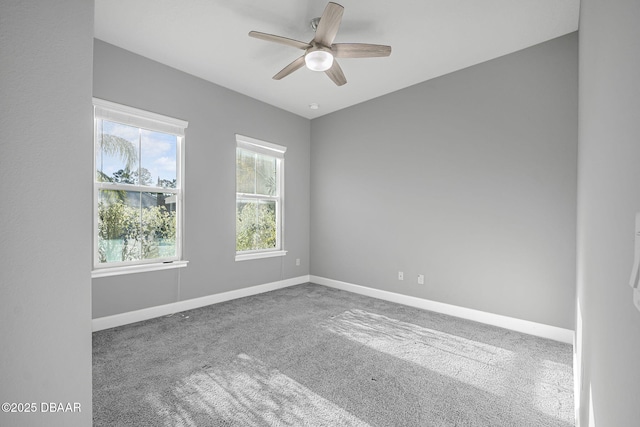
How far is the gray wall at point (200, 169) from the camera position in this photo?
3.11 metres

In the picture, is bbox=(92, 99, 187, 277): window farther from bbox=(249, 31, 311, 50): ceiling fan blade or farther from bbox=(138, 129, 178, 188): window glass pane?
bbox=(249, 31, 311, 50): ceiling fan blade

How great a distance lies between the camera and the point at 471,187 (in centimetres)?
343

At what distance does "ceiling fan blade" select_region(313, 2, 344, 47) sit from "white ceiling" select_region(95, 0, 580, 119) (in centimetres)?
30

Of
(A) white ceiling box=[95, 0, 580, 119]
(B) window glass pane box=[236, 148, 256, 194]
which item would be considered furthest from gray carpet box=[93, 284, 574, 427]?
(A) white ceiling box=[95, 0, 580, 119]

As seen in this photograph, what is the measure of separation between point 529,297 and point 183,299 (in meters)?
3.86

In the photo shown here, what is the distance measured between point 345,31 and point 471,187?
2.16 meters

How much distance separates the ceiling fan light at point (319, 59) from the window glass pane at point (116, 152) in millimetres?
2116

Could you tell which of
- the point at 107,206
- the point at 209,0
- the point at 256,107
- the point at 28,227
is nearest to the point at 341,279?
the point at 256,107

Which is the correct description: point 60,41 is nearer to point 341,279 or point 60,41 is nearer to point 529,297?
point 529,297

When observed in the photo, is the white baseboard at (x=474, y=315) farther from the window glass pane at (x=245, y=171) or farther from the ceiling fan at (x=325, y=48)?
the ceiling fan at (x=325, y=48)

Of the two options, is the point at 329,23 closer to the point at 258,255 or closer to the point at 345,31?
the point at 345,31

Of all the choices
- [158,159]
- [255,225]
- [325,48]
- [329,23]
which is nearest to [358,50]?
[325,48]

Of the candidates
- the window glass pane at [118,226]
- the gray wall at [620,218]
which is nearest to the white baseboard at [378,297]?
the window glass pane at [118,226]

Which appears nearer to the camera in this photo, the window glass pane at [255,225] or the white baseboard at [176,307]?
the white baseboard at [176,307]
